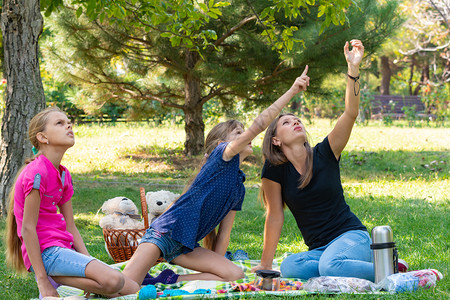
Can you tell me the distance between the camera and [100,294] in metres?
2.84

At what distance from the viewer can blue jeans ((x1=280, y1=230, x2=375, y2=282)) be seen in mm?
2969

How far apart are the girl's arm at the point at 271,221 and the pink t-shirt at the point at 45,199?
1248 mm

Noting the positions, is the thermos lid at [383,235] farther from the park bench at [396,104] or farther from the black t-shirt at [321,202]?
the park bench at [396,104]

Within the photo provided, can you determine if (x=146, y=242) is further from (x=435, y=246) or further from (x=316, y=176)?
(x=435, y=246)

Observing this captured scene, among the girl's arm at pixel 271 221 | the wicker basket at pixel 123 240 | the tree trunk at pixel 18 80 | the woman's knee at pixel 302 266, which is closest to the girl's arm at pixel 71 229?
the wicker basket at pixel 123 240

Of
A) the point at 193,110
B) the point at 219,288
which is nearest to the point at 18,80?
the point at 219,288

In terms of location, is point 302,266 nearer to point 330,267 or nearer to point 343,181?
point 330,267

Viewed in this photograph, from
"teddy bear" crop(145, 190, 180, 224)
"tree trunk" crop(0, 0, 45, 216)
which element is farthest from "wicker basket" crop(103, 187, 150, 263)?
"tree trunk" crop(0, 0, 45, 216)

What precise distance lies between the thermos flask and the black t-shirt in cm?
36

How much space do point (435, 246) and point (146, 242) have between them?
88.1 inches

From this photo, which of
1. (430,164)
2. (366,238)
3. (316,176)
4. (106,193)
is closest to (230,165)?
(316,176)

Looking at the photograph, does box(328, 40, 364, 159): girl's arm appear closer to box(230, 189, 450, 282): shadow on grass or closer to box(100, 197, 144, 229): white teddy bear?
box(230, 189, 450, 282): shadow on grass

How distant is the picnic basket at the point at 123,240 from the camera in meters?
3.61

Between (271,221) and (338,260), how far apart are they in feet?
1.97
